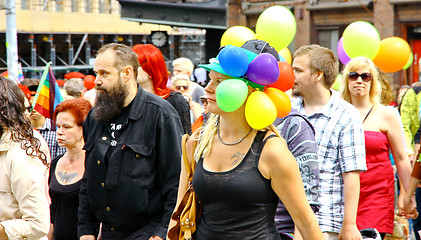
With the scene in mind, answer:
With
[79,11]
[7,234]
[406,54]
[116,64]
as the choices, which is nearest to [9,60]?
[406,54]

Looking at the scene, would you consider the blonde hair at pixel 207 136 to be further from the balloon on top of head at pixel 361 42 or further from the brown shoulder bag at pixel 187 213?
the balloon on top of head at pixel 361 42

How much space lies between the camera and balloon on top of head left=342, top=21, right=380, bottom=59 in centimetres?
770

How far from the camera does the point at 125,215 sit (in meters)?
4.44

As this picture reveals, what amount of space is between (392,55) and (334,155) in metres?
4.06

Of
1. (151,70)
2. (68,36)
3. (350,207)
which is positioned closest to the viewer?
(350,207)

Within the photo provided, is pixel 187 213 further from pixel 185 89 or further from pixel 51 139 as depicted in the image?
pixel 185 89

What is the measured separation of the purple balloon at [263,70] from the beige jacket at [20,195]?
4.26 feet

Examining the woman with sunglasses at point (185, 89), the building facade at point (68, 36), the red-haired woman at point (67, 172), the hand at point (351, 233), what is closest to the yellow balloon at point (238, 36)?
the hand at point (351, 233)

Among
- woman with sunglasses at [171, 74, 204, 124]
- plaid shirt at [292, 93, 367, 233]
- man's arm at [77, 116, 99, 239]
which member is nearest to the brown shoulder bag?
man's arm at [77, 116, 99, 239]

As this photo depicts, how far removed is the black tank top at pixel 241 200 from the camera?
3301 mm

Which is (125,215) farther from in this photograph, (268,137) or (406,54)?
(406,54)

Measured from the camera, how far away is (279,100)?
3.49 metres

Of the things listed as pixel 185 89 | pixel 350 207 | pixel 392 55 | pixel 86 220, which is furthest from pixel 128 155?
pixel 392 55

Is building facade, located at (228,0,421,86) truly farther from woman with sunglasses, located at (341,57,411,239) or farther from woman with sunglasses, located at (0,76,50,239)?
woman with sunglasses, located at (0,76,50,239)
